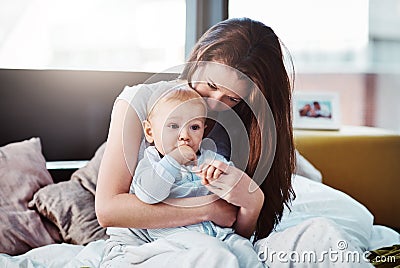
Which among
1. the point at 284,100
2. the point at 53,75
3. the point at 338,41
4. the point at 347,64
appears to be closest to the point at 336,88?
the point at 347,64

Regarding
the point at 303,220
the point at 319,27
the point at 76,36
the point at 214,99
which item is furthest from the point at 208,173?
the point at 319,27

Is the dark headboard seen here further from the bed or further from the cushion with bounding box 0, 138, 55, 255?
the cushion with bounding box 0, 138, 55, 255

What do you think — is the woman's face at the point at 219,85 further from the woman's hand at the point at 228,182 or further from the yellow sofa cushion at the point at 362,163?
the yellow sofa cushion at the point at 362,163

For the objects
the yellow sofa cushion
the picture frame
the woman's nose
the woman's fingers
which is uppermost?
the woman's nose

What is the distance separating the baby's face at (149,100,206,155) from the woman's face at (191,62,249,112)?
35 mm

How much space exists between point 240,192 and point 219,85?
17 cm

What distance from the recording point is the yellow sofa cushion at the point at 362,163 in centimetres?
219

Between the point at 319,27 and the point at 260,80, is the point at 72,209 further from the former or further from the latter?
the point at 319,27

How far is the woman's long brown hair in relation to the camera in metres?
1.07

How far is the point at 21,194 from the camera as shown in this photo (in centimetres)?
166

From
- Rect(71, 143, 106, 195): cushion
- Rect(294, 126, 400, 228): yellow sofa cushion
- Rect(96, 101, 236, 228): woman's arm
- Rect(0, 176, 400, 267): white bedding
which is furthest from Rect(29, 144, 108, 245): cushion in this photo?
Rect(294, 126, 400, 228): yellow sofa cushion

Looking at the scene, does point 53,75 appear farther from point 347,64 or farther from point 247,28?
point 347,64

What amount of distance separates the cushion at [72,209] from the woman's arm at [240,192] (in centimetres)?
60

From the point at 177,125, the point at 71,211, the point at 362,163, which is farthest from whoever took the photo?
the point at 362,163
